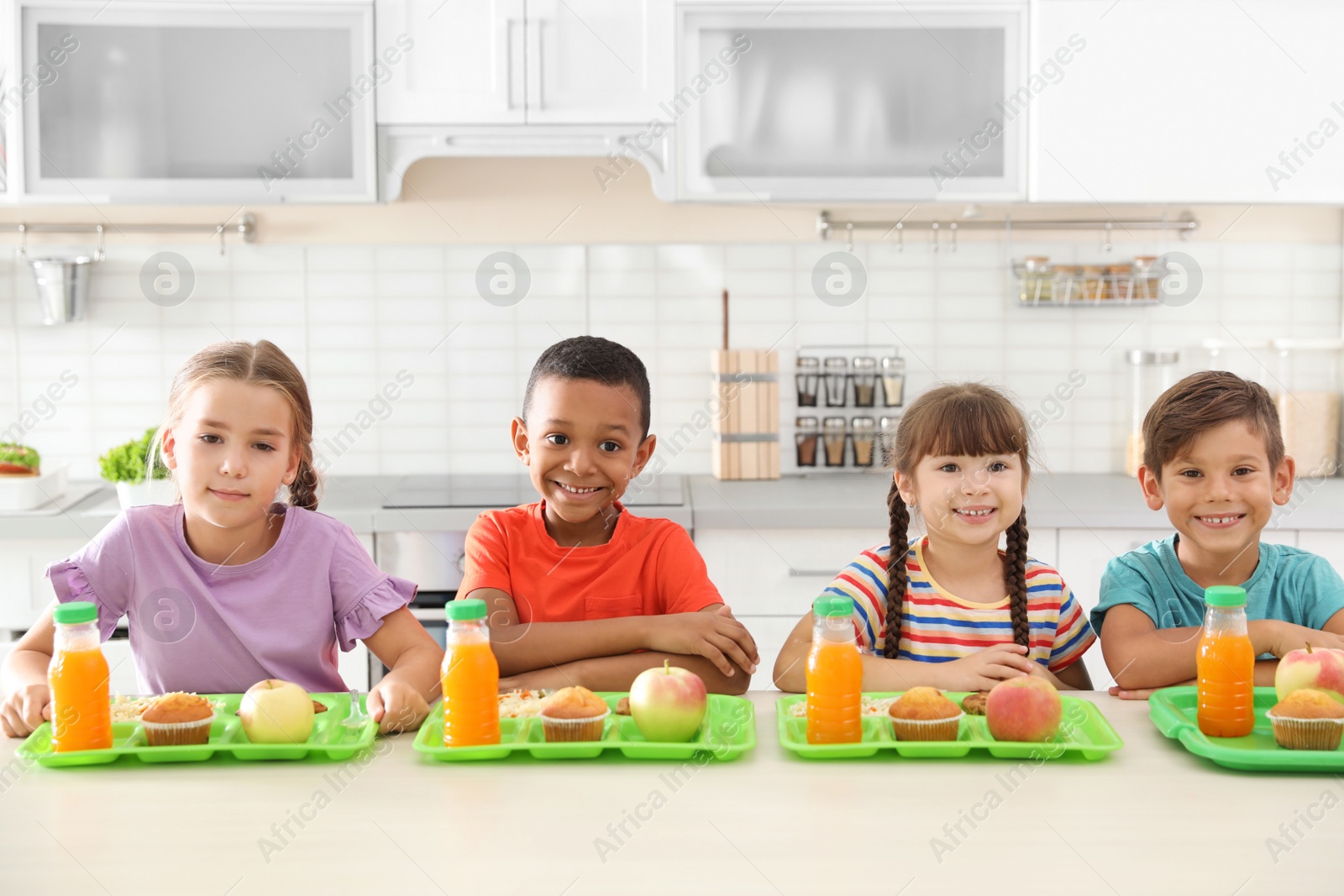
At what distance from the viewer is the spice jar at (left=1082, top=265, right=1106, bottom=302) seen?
9.02 feet

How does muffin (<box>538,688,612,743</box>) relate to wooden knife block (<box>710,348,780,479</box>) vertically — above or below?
below

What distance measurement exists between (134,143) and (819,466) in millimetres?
1663

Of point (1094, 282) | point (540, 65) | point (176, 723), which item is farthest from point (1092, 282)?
point (176, 723)

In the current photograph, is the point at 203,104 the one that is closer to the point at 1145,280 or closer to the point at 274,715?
the point at 274,715

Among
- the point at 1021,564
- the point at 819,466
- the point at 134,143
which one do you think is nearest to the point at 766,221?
the point at 819,466

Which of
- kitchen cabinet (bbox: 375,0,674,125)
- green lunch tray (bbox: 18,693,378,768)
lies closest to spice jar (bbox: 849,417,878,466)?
kitchen cabinet (bbox: 375,0,674,125)

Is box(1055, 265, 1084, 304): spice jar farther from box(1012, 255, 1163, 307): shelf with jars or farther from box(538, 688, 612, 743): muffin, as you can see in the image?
box(538, 688, 612, 743): muffin

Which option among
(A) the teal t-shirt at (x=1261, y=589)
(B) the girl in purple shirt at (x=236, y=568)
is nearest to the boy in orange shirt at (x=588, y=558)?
(B) the girl in purple shirt at (x=236, y=568)

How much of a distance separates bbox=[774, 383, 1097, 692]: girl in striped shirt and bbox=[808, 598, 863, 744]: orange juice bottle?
260 millimetres

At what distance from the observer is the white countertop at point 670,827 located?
0.80m

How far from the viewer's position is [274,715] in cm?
105

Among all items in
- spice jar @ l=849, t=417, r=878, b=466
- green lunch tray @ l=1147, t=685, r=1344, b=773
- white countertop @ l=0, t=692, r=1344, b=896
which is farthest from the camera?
spice jar @ l=849, t=417, r=878, b=466

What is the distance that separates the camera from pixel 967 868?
82cm

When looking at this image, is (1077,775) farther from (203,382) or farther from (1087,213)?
(1087,213)
